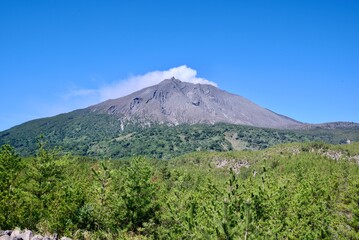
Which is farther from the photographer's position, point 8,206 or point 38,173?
point 38,173

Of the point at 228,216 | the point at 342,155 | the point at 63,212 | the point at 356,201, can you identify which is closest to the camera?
the point at 228,216

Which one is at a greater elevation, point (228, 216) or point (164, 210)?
→ point (228, 216)

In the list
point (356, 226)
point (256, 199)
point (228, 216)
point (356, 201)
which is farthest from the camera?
point (356, 201)

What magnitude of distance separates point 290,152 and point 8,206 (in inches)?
5999

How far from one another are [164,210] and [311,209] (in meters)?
16.0

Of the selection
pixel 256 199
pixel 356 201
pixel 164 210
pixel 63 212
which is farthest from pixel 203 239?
pixel 356 201

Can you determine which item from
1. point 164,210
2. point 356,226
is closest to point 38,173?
point 164,210

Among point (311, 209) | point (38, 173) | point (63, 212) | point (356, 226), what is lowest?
point (356, 226)

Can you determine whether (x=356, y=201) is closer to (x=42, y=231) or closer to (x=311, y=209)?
(x=311, y=209)

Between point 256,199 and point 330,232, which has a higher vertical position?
point 256,199

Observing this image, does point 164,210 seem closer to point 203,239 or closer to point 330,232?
point 330,232

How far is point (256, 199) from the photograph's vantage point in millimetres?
26859

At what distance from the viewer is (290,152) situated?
534 feet

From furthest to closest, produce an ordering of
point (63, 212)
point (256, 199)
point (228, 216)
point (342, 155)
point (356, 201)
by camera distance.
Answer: point (342, 155) → point (356, 201) → point (63, 212) → point (256, 199) → point (228, 216)
